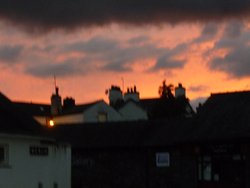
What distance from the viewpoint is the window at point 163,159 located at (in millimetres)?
54438

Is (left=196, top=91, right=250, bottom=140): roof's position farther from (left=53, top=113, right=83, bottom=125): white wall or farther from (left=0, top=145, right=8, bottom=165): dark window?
(left=53, top=113, right=83, bottom=125): white wall

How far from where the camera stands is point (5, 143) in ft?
126

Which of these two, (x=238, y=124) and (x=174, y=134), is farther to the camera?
(x=174, y=134)

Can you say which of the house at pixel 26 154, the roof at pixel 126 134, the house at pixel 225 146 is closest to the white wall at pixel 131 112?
the roof at pixel 126 134

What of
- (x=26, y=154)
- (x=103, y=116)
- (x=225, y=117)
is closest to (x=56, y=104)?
(x=103, y=116)

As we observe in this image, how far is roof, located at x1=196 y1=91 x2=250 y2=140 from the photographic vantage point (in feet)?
167

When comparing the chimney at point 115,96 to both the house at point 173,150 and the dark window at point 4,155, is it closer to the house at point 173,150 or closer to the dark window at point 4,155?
the house at point 173,150

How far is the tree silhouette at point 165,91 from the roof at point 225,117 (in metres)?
38.8

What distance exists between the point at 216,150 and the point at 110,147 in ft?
28.8

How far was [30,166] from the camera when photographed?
1585 inches

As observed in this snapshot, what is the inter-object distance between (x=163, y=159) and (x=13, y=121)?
16765 millimetres

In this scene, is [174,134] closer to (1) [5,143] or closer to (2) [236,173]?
(2) [236,173]

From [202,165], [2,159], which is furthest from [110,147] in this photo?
[2,159]

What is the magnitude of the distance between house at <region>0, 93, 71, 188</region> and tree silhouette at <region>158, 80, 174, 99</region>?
52.1m
